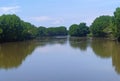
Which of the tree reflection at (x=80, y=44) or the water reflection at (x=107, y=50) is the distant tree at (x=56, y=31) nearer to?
the tree reflection at (x=80, y=44)

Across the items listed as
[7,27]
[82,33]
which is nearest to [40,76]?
[7,27]

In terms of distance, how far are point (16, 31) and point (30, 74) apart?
56.7 meters

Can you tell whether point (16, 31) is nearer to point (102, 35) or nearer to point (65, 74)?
point (102, 35)

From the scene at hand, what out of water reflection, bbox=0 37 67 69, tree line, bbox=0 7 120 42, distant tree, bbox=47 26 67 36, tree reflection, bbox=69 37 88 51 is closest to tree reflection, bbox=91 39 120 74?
tree reflection, bbox=69 37 88 51

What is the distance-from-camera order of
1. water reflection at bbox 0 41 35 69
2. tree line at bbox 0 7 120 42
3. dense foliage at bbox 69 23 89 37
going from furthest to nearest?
1. dense foliage at bbox 69 23 89 37
2. tree line at bbox 0 7 120 42
3. water reflection at bbox 0 41 35 69

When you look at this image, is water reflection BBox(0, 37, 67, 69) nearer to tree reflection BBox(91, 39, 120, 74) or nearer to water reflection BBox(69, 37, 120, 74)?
water reflection BBox(69, 37, 120, 74)

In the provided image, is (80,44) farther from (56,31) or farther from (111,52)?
(56,31)

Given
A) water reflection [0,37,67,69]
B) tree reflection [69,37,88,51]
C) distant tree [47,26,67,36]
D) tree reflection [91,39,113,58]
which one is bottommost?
water reflection [0,37,67,69]

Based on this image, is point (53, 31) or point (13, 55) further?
point (53, 31)

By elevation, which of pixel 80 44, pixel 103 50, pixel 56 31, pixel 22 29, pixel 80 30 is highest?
pixel 22 29

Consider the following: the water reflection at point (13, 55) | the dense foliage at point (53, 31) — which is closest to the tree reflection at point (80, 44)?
the water reflection at point (13, 55)

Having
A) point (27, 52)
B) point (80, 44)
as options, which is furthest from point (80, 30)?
point (27, 52)

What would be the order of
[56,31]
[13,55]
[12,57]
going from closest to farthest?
[12,57] < [13,55] < [56,31]

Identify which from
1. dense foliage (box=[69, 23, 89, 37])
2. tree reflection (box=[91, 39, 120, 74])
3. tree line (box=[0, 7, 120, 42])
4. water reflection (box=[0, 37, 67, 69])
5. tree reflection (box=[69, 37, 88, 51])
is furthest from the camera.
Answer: dense foliage (box=[69, 23, 89, 37])
